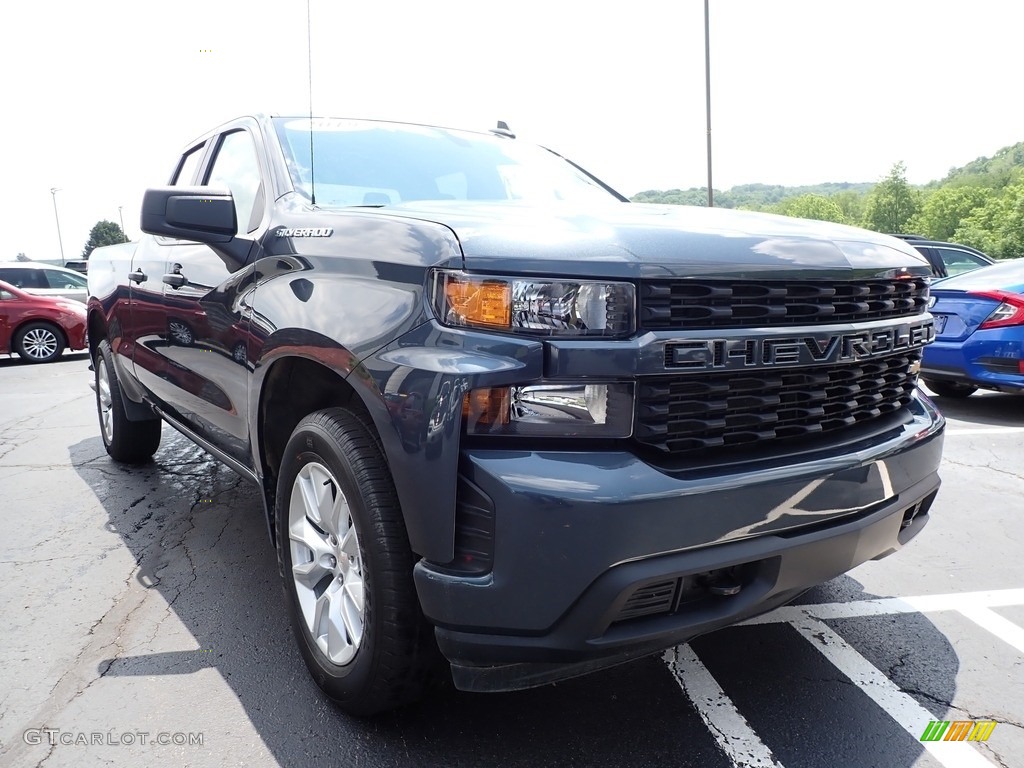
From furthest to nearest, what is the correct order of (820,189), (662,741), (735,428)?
1. (820,189)
2. (662,741)
3. (735,428)

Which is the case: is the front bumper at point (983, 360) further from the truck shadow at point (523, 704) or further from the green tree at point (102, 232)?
the green tree at point (102, 232)

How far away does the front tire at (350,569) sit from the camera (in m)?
1.96

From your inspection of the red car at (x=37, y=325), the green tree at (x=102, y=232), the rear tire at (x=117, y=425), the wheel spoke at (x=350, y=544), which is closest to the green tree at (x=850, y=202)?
the green tree at (x=102, y=232)

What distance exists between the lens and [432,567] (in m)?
1.84

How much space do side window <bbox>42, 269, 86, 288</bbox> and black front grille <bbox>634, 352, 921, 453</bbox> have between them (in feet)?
51.8

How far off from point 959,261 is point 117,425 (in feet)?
37.6

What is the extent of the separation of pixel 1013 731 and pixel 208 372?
289cm

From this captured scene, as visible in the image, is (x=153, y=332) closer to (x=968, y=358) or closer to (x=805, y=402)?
(x=805, y=402)

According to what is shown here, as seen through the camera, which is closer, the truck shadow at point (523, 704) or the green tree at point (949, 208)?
the truck shadow at point (523, 704)

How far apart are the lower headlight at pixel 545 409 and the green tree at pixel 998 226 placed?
97.4 metres

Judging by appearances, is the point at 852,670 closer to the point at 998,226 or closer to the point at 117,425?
the point at 117,425

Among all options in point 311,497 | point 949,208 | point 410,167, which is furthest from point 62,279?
point 949,208

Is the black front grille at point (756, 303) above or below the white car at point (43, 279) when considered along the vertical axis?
below

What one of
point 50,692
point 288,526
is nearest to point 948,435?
point 288,526
